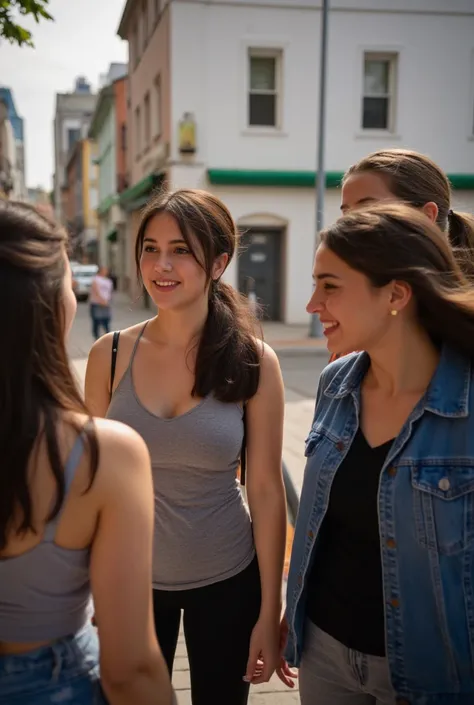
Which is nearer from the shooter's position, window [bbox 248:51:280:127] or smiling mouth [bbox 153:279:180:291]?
smiling mouth [bbox 153:279:180:291]

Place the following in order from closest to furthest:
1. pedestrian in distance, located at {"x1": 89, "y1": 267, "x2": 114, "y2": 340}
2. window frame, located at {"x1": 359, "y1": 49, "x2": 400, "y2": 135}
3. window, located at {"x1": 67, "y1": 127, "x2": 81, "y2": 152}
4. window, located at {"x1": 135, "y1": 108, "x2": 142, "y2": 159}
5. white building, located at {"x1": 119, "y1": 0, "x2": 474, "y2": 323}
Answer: pedestrian in distance, located at {"x1": 89, "y1": 267, "x2": 114, "y2": 340} → white building, located at {"x1": 119, "y1": 0, "x2": 474, "y2": 323} → window frame, located at {"x1": 359, "y1": 49, "x2": 400, "y2": 135} → window, located at {"x1": 135, "y1": 108, "x2": 142, "y2": 159} → window, located at {"x1": 67, "y1": 127, "x2": 81, "y2": 152}

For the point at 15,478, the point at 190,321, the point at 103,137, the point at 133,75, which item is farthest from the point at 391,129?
the point at 103,137

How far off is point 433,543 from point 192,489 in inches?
28.7

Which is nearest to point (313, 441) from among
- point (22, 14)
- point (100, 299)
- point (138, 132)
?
point (22, 14)

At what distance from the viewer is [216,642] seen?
1893 millimetres

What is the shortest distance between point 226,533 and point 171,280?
2.62ft

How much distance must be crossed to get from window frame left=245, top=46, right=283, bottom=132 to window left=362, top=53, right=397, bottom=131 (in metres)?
2.19

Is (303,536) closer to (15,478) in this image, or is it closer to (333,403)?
(333,403)

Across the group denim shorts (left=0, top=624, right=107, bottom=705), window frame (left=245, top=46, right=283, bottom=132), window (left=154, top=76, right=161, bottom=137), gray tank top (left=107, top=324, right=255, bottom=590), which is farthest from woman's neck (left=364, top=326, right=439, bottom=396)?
window (left=154, top=76, right=161, bottom=137)

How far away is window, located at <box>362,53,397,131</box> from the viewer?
16266 millimetres

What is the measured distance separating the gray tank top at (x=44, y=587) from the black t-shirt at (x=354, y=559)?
0.71 m

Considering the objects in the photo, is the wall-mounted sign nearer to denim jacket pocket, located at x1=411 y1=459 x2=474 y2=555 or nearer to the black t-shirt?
the black t-shirt

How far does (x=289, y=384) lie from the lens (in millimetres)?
9805

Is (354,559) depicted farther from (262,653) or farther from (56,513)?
(56,513)
